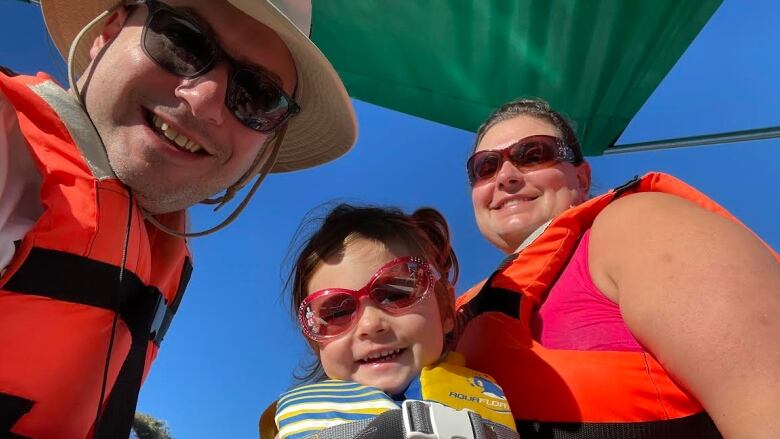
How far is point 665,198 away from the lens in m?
1.37

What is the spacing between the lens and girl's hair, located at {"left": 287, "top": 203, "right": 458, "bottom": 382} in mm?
1746

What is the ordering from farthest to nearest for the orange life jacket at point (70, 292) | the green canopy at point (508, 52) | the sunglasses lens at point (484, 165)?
the green canopy at point (508, 52), the sunglasses lens at point (484, 165), the orange life jacket at point (70, 292)

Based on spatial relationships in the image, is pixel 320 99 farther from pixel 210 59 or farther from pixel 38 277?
pixel 38 277

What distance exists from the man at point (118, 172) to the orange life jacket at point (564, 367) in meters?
0.99

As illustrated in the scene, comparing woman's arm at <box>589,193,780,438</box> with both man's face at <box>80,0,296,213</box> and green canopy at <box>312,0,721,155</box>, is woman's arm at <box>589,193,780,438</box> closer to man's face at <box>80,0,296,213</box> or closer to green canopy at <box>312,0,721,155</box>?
man's face at <box>80,0,296,213</box>

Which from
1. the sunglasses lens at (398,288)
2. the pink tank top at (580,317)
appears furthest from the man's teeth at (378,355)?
the pink tank top at (580,317)

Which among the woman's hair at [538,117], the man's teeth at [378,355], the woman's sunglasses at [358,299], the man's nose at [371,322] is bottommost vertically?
the man's teeth at [378,355]

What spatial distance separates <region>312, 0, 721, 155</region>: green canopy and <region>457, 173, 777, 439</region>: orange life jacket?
246 cm

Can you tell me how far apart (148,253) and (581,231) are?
1.31 metres

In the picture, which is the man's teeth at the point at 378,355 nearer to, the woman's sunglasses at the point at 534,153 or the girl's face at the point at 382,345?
the girl's face at the point at 382,345

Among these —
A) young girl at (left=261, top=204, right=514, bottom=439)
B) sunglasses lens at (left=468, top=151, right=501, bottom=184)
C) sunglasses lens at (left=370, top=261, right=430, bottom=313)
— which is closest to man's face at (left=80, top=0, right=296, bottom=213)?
young girl at (left=261, top=204, right=514, bottom=439)

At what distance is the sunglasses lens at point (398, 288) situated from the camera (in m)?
1.57

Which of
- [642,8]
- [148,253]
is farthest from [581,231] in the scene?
[642,8]

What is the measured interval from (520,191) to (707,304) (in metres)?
1.08
